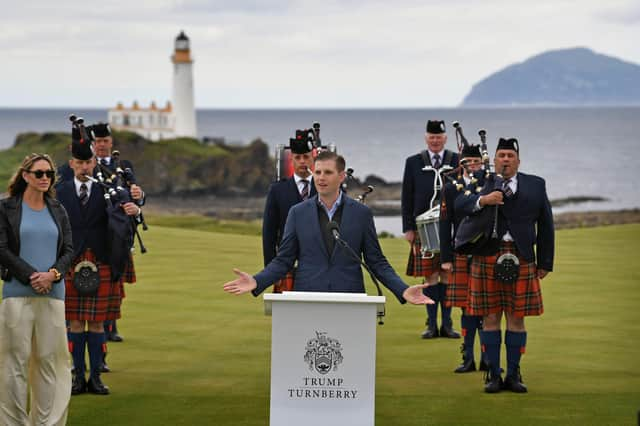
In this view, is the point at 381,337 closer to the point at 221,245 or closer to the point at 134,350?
the point at 134,350

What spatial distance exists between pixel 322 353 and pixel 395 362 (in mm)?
3871

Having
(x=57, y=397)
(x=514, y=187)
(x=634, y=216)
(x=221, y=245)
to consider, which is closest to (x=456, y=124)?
(x=514, y=187)

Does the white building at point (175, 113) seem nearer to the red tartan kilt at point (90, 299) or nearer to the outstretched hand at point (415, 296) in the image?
the red tartan kilt at point (90, 299)

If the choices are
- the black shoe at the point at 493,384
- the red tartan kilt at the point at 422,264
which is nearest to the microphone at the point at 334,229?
the black shoe at the point at 493,384

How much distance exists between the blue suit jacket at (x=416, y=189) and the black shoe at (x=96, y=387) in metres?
3.65

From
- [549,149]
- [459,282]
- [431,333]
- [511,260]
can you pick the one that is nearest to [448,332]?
[431,333]

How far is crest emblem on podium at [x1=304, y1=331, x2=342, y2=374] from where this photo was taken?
6.24m

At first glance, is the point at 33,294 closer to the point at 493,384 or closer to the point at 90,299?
the point at 90,299

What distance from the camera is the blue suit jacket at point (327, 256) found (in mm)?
6906

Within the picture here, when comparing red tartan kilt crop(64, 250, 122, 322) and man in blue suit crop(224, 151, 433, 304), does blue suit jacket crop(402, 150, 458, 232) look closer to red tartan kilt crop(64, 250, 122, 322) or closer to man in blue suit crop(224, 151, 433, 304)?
red tartan kilt crop(64, 250, 122, 322)

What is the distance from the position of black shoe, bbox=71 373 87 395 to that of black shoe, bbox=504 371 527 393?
3131 millimetres

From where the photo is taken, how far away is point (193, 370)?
9.73 meters

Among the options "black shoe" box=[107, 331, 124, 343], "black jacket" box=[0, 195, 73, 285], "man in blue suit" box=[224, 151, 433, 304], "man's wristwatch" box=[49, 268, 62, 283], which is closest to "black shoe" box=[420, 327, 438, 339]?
"black shoe" box=[107, 331, 124, 343]

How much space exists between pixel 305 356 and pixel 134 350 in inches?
185
